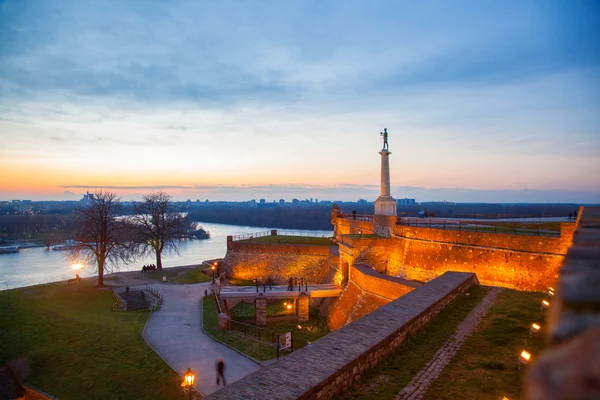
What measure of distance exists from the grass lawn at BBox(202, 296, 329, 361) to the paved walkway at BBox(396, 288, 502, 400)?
7.73m

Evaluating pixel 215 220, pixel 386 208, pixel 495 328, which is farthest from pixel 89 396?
pixel 215 220

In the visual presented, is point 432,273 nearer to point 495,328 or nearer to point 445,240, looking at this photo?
point 445,240

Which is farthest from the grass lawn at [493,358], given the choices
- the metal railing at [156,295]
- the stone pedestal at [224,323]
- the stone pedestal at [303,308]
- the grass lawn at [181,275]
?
the grass lawn at [181,275]

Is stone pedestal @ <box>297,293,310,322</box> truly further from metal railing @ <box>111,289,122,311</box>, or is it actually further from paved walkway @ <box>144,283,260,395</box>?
metal railing @ <box>111,289,122,311</box>

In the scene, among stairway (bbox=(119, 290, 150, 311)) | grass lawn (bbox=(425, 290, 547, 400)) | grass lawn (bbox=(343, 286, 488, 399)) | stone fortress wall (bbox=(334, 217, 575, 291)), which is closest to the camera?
grass lawn (bbox=(425, 290, 547, 400))

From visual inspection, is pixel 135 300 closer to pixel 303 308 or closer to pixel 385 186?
pixel 303 308

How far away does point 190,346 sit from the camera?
15656 mm

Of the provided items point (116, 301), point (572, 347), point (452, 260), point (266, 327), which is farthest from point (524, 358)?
point (116, 301)

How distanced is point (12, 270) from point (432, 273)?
1886 inches

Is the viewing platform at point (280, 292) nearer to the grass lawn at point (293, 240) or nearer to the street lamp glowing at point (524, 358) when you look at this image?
the grass lawn at point (293, 240)

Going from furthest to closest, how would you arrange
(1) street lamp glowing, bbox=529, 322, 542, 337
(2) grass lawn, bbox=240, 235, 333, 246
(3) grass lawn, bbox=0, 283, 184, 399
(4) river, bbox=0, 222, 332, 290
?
(4) river, bbox=0, 222, 332, 290, (2) grass lawn, bbox=240, 235, 333, 246, (3) grass lawn, bbox=0, 283, 184, 399, (1) street lamp glowing, bbox=529, 322, 542, 337

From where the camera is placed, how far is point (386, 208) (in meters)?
24.3

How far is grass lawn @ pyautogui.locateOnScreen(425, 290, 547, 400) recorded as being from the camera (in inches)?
243

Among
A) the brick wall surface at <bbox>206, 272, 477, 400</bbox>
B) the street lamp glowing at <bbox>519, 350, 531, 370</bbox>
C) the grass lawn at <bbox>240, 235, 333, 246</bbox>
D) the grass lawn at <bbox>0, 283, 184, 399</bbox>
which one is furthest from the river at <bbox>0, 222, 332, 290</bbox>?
the street lamp glowing at <bbox>519, 350, 531, 370</bbox>
